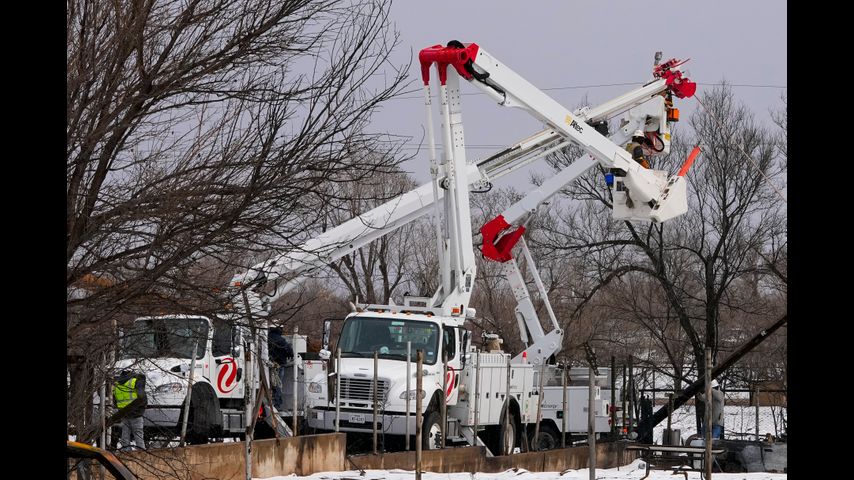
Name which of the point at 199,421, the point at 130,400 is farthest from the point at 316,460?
the point at 130,400

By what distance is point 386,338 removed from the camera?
68.8 ft

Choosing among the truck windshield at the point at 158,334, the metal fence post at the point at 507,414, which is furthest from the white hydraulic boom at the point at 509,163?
the truck windshield at the point at 158,334

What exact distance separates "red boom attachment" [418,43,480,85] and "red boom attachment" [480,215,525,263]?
4.36m

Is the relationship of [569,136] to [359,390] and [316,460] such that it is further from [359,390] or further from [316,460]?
[316,460]

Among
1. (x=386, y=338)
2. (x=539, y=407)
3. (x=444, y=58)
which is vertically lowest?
(x=539, y=407)

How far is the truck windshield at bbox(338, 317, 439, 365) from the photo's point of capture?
20.9 meters

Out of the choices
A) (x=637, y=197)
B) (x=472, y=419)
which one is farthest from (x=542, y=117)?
(x=472, y=419)

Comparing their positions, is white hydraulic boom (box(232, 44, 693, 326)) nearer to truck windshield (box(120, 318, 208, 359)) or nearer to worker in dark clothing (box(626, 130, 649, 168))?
worker in dark clothing (box(626, 130, 649, 168))

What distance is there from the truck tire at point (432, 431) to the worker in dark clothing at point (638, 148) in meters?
6.69

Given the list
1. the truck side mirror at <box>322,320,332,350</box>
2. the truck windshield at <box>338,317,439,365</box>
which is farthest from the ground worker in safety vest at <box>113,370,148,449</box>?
the truck windshield at <box>338,317,439,365</box>

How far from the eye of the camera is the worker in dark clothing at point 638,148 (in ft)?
77.7

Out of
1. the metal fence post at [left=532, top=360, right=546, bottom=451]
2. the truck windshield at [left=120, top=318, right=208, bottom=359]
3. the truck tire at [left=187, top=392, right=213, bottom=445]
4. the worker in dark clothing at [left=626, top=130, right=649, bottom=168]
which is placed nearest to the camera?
the truck windshield at [left=120, top=318, right=208, bottom=359]

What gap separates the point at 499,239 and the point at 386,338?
467 cm
